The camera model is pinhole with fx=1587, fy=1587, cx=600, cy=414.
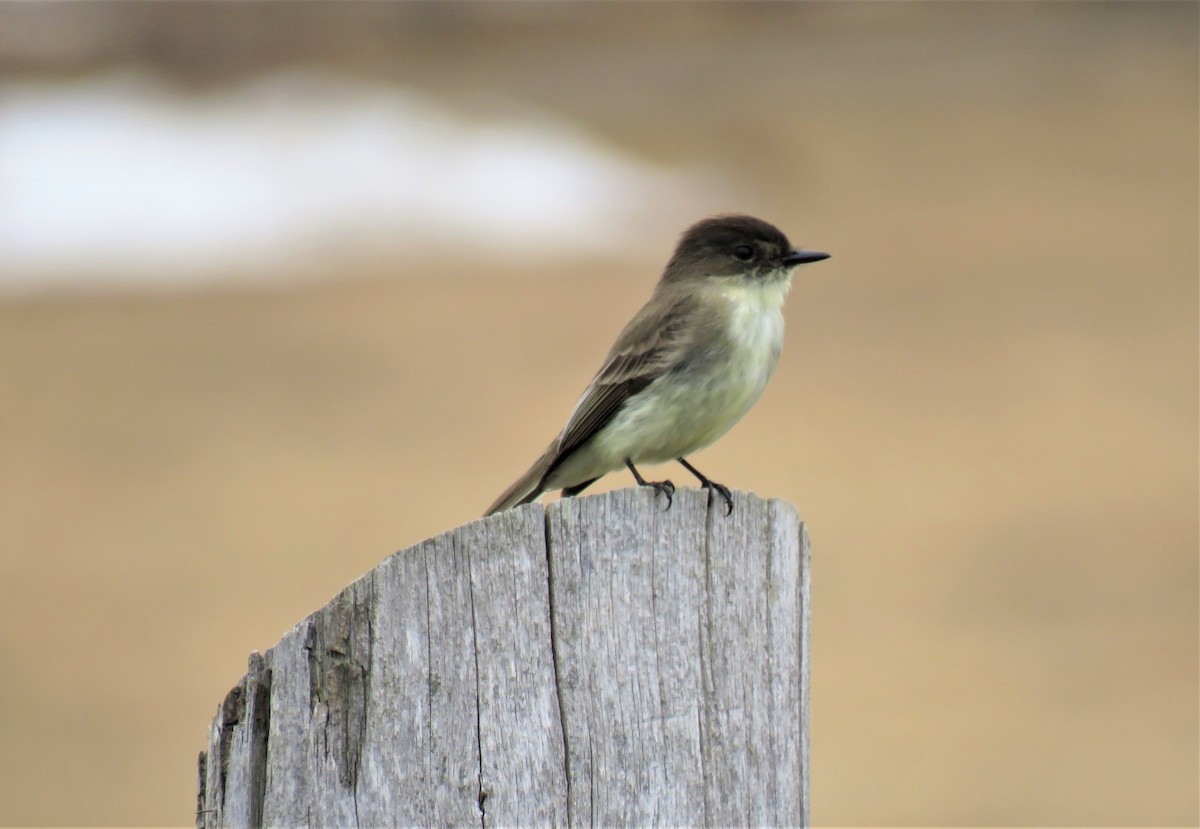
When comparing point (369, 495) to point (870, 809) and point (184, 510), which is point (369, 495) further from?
point (870, 809)

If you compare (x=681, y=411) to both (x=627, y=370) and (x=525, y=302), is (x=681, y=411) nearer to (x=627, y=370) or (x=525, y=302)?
(x=627, y=370)

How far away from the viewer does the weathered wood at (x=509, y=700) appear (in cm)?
263

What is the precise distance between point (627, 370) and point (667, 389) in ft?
0.53

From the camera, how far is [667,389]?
4.92 meters

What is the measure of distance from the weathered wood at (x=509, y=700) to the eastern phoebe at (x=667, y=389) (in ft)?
6.55

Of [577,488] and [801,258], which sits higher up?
[801,258]

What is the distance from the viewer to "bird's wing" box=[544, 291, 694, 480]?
4941mm

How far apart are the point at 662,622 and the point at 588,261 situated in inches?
445

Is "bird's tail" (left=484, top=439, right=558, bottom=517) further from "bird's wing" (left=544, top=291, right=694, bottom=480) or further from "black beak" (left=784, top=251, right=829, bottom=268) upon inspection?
"black beak" (left=784, top=251, right=829, bottom=268)

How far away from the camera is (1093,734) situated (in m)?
8.96

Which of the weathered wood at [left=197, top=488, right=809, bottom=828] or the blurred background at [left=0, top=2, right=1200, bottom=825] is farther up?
the blurred background at [left=0, top=2, right=1200, bottom=825]

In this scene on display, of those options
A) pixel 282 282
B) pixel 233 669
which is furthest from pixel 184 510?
pixel 282 282

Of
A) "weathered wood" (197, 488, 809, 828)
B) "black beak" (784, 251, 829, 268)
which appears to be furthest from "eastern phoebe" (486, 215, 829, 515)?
"weathered wood" (197, 488, 809, 828)

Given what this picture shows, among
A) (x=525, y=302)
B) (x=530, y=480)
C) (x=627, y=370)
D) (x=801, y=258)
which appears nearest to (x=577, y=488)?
(x=530, y=480)
